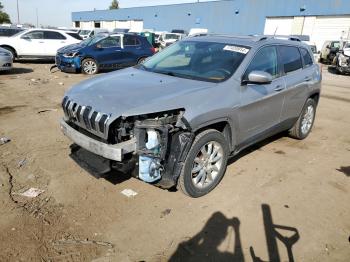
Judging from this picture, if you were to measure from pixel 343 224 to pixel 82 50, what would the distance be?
11.8 m

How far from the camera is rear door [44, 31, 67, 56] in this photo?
1670 centimetres

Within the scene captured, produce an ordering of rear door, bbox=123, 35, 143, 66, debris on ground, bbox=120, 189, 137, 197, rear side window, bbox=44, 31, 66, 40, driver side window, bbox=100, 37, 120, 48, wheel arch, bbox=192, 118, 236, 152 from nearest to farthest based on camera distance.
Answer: wheel arch, bbox=192, 118, 236, 152 → debris on ground, bbox=120, 189, 137, 197 → driver side window, bbox=100, 37, 120, 48 → rear door, bbox=123, 35, 143, 66 → rear side window, bbox=44, 31, 66, 40

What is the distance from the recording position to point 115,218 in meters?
3.60

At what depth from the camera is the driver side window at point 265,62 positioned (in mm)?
4508

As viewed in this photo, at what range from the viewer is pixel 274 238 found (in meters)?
3.40

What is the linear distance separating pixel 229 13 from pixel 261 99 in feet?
124

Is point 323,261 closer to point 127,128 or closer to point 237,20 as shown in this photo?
point 127,128

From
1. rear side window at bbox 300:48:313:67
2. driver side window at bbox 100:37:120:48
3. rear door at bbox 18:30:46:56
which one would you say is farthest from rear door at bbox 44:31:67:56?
rear side window at bbox 300:48:313:67

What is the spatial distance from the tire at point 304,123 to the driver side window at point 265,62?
1396 mm

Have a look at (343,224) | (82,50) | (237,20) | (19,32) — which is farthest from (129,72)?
(237,20)

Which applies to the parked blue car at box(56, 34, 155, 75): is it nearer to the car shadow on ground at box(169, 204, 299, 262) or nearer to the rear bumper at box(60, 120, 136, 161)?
the rear bumper at box(60, 120, 136, 161)

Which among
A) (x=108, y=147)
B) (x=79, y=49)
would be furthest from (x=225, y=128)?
(x=79, y=49)

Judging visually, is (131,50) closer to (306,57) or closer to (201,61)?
(306,57)

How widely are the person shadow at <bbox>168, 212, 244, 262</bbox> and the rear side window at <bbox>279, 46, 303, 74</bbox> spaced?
2.70 m
